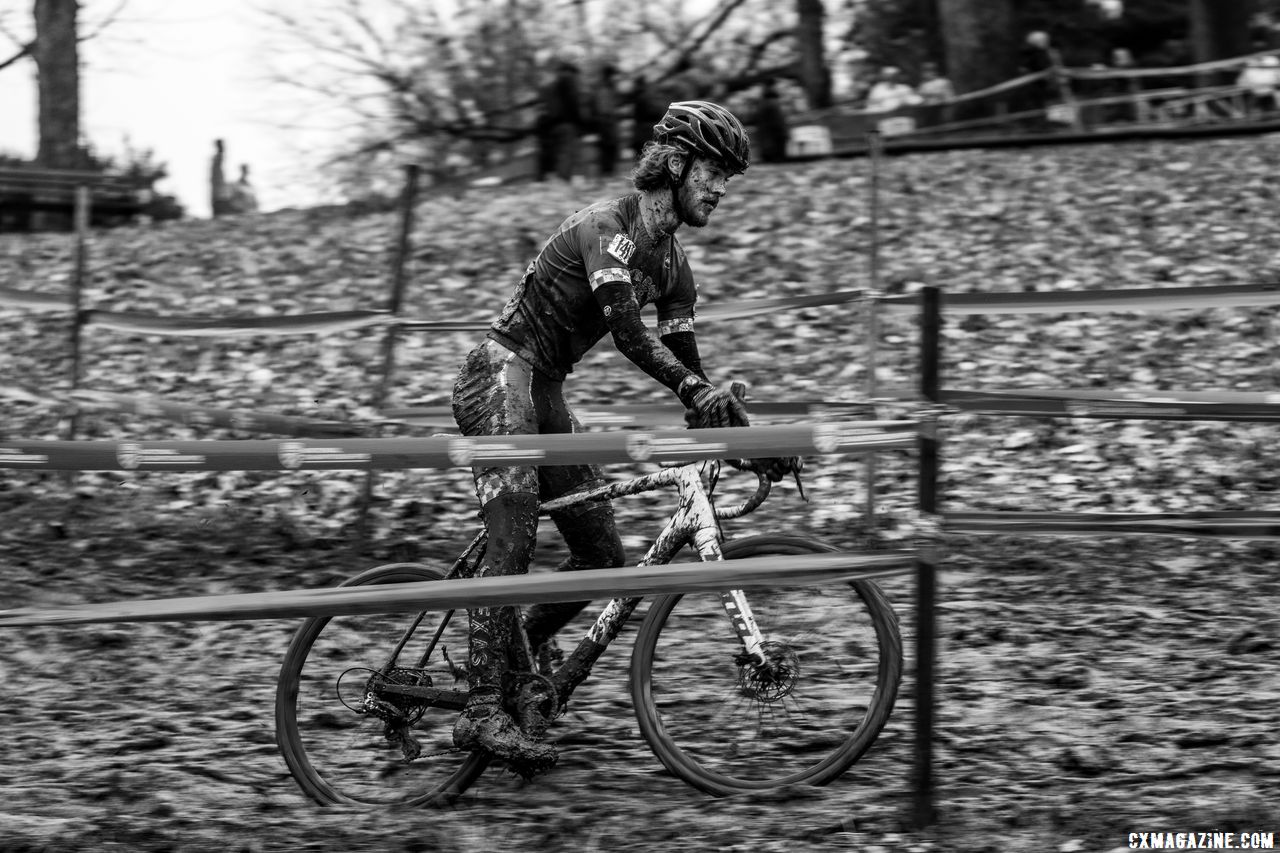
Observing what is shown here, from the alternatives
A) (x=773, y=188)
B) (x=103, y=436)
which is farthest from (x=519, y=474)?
(x=773, y=188)

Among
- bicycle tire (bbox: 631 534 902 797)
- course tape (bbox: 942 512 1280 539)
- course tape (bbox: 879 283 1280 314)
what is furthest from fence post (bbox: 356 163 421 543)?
course tape (bbox: 942 512 1280 539)

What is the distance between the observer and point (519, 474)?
5113 mm

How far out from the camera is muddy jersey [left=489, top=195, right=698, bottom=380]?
498 centimetres

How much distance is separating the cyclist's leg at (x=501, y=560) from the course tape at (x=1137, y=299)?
2.28 meters

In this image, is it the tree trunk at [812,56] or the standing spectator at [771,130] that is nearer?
the standing spectator at [771,130]

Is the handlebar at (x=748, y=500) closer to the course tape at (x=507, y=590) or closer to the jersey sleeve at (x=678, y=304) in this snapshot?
the course tape at (x=507, y=590)

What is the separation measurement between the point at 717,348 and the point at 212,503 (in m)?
4.20

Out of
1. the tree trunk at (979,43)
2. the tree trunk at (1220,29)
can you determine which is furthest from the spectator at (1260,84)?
the tree trunk at (979,43)

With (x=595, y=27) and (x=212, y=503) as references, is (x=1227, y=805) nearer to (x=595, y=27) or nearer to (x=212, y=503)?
(x=212, y=503)

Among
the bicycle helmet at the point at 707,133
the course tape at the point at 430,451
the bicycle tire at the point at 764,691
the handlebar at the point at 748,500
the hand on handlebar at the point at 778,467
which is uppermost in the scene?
the bicycle helmet at the point at 707,133

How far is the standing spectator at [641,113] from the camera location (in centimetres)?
1811

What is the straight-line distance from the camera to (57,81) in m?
19.2

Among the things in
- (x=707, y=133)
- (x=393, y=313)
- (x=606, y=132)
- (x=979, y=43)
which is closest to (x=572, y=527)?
(x=707, y=133)

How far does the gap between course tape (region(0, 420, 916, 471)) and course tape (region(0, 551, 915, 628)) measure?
1.09 ft
